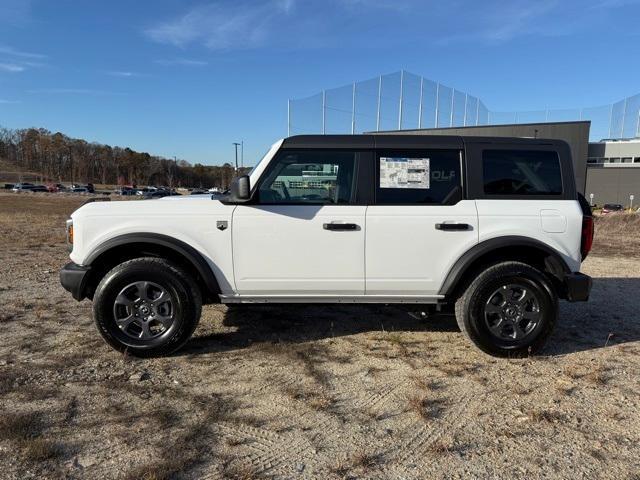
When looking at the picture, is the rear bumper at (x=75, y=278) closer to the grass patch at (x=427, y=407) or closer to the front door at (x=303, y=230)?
the front door at (x=303, y=230)

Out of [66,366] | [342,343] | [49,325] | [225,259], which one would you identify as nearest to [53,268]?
[49,325]

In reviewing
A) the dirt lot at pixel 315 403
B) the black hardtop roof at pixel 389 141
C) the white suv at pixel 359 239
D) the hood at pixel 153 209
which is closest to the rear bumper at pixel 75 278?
the white suv at pixel 359 239

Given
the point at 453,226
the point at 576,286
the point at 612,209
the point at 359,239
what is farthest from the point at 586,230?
the point at 612,209

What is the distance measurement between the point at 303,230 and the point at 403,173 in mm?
1016

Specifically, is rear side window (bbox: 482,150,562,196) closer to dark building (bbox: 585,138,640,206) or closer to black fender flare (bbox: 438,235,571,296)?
black fender flare (bbox: 438,235,571,296)

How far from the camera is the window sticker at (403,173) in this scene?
420cm

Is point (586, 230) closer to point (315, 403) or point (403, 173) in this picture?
point (403, 173)

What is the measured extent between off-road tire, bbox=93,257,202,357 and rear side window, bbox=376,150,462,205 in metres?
1.85

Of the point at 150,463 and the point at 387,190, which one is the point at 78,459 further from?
the point at 387,190

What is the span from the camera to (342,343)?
458 centimetres

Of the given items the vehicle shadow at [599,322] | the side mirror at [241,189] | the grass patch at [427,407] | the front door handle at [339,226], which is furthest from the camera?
the vehicle shadow at [599,322]

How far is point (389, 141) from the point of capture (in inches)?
168

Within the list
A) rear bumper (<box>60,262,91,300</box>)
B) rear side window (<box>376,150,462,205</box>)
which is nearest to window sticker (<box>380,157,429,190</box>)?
rear side window (<box>376,150,462,205</box>)

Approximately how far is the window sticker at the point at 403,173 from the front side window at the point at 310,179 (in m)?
0.28
